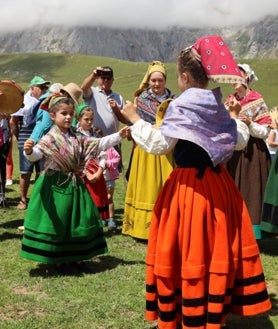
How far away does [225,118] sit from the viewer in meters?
3.53

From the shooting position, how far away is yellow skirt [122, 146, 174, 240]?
20.8 ft

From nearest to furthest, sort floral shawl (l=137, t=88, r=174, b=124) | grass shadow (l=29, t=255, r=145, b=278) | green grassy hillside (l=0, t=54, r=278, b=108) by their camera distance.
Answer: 1. grass shadow (l=29, t=255, r=145, b=278)
2. floral shawl (l=137, t=88, r=174, b=124)
3. green grassy hillside (l=0, t=54, r=278, b=108)

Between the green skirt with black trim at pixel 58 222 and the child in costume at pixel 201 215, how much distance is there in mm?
1639

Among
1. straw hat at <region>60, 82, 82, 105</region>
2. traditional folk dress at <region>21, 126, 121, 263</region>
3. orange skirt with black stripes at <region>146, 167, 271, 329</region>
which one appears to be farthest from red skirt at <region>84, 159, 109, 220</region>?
orange skirt with black stripes at <region>146, 167, 271, 329</region>

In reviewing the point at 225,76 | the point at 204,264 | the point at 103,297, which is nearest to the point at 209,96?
the point at 225,76

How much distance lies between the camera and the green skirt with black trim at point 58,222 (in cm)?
507

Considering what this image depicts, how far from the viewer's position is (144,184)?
637 centimetres

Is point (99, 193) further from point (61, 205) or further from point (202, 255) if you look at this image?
point (202, 255)

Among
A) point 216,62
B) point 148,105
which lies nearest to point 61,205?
point 148,105

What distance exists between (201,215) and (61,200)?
202 cm

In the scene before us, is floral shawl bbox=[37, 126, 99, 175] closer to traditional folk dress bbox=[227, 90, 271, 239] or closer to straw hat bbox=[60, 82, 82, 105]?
straw hat bbox=[60, 82, 82, 105]

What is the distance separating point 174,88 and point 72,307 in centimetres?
4179

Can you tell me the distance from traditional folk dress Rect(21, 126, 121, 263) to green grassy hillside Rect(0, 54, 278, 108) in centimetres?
3098

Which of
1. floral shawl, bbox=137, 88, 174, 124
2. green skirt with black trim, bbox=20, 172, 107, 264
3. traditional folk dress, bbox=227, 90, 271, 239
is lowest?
green skirt with black trim, bbox=20, 172, 107, 264
